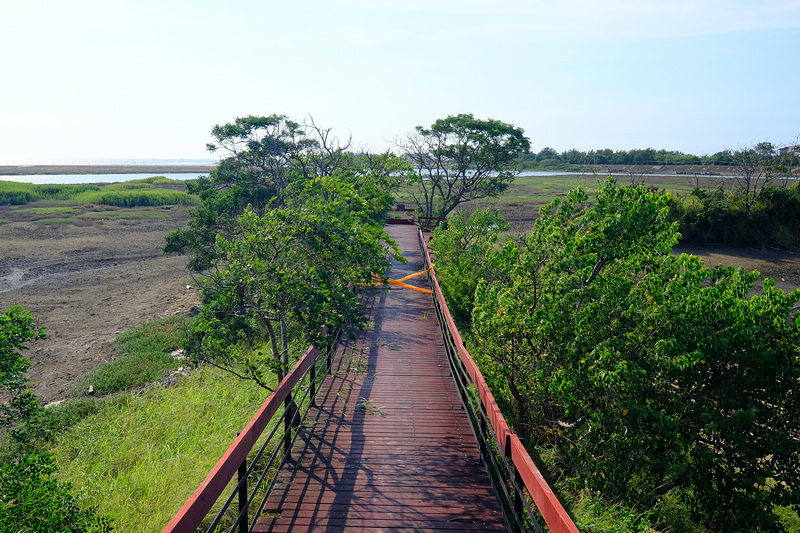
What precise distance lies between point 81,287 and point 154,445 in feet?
70.3

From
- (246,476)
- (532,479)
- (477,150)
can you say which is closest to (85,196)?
(477,150)

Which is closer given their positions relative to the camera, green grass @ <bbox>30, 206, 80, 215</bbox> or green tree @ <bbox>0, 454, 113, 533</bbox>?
green tree @ <bbox>0, 454, 113, 533</bbox>

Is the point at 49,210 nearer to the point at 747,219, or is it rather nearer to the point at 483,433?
the point at 483,433

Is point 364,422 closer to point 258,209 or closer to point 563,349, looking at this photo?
point 563,349

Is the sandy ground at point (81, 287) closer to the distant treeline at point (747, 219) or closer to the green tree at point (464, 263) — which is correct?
the green tree at point (464, 263)

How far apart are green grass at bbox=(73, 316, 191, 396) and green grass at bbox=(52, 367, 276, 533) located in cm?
148

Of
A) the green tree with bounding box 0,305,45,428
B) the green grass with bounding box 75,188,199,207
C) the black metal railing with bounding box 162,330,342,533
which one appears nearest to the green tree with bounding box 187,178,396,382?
the black metal railing with bounding box 162,330,342,533

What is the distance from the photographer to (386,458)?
631 centimetres

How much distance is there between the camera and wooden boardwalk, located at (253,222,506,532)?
5.02m

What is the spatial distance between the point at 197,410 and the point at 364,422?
4.65m

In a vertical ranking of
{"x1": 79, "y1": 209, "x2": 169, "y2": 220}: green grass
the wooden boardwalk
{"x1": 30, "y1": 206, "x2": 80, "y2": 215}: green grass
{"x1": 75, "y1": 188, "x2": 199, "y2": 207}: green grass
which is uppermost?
{"x1": 75, "y1": 188, "x2": 199, "y2": 207}: green grass

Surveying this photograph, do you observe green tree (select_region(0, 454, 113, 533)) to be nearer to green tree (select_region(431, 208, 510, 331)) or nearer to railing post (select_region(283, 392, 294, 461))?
railing post (select_region(283, 392, 294, 461))

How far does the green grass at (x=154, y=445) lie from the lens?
6.01 metres

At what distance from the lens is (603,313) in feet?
21.2
